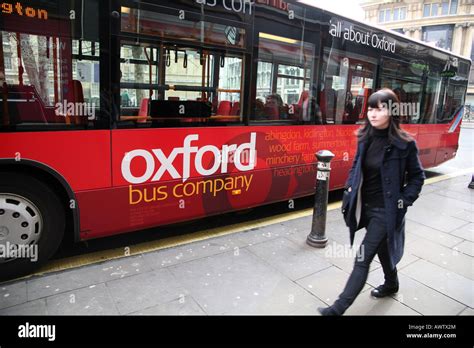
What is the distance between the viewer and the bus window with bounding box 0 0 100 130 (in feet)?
10.8

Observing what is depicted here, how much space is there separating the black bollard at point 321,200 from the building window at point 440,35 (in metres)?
60.8

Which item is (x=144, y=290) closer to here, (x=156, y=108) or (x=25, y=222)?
(x=25, y=222)

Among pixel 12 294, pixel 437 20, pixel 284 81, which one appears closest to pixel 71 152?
pixel 12 294

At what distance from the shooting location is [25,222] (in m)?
3.56

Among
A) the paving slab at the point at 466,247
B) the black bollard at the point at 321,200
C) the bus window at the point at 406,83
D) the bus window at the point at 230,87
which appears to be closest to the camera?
the black bollard at the point at 321,200

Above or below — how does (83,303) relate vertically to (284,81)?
below

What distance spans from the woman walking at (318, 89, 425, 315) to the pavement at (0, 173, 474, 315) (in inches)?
21.8

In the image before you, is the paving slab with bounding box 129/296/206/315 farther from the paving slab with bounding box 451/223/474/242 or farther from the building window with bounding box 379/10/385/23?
the building window with bounding box 379/10/385/23

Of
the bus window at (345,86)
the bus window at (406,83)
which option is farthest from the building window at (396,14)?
the bus window at (345,86)

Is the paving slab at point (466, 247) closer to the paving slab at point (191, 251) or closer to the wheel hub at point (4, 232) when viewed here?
the paving slab at point (191, 251)

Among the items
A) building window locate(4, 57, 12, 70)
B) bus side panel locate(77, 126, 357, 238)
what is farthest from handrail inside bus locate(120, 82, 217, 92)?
building window locate(4, 57, 12, 70)

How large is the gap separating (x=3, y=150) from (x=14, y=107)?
39cm

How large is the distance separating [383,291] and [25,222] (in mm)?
3402

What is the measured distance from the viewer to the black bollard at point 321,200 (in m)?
4.46
